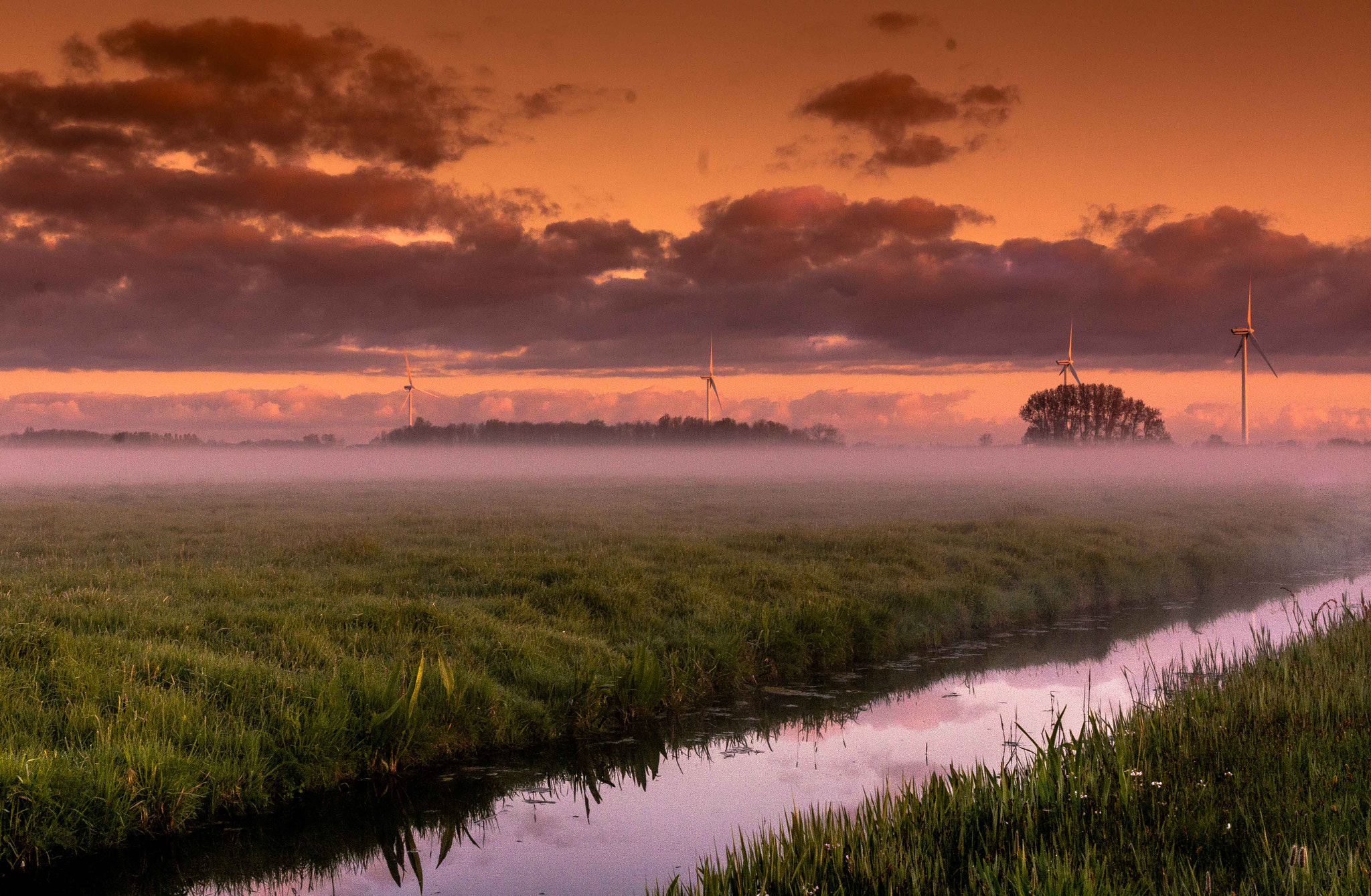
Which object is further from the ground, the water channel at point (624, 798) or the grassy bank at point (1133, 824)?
the grassy bank at point (1133, 824)

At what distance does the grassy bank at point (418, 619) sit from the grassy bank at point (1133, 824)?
5740mm

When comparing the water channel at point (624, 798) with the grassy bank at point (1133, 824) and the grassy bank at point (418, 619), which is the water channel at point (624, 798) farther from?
the grassy bank at point (1133, 824)

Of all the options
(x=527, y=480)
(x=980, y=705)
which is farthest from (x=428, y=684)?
(x=527, y=480)

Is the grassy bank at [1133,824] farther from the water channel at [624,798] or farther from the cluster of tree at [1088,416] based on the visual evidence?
the cluster of tree at [1088,416]

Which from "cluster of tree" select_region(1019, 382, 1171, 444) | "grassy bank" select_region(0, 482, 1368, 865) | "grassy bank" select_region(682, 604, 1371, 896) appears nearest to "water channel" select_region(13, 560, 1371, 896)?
"grassy bank" select_region(0, 482, 1368, 865)

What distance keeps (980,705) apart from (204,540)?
24.0 meters

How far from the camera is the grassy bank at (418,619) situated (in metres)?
10.6

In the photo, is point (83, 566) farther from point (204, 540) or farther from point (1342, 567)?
point (1342, 567)

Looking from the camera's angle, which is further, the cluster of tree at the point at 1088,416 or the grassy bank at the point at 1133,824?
the cluster of tree at the point at 1088,416

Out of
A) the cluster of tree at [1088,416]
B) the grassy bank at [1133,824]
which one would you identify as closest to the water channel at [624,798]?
the grassy bank at [1133,824]

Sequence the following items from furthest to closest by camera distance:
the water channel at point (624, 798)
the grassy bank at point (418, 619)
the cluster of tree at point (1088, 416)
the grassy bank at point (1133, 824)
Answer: the cluster of tree at point (1088, 416), the grassy bank at point (418, 619), the water channel at point (624, 798), the grassy bank at point (1133, 824)

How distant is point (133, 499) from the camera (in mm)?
49375

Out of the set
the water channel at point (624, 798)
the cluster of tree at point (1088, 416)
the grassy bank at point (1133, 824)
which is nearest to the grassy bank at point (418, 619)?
the water channel at point (624, 798)

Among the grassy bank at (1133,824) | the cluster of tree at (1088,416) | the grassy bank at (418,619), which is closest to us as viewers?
the grassy bank at (1133,824)
